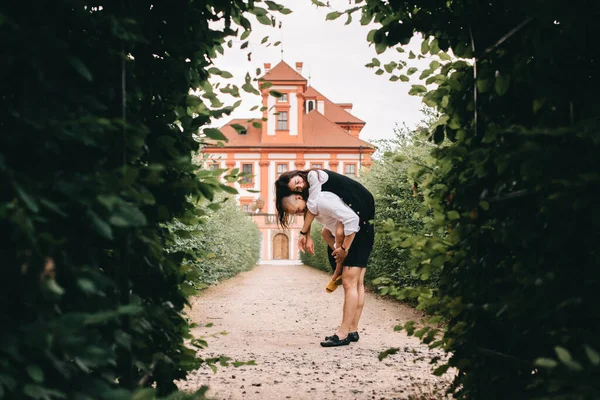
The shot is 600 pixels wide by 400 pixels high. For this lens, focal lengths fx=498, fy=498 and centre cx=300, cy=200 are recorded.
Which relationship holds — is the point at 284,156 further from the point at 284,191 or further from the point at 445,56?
the point at 445,56

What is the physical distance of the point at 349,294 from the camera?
522 centimetres

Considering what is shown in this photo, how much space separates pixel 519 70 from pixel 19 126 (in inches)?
64.0

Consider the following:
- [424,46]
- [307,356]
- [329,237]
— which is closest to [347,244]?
[329,237]

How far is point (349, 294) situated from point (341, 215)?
83cm

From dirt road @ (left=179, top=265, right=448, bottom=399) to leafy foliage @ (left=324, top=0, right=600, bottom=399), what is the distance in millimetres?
419

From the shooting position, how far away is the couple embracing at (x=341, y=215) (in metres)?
5.22

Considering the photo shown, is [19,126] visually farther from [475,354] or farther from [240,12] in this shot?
[475,354]

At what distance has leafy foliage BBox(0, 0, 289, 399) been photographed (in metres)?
1.25

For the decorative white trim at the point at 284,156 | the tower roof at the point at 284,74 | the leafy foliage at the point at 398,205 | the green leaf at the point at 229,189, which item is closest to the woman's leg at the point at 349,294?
the leafy foliage at the point at 398,205

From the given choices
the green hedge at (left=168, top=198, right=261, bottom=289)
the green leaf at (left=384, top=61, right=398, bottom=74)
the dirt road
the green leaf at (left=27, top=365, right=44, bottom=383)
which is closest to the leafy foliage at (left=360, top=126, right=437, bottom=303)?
the dirt road

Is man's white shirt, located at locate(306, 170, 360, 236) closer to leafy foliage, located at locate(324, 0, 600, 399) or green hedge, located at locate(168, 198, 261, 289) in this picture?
green hedge, located at locate(168, 198, 261, 289)

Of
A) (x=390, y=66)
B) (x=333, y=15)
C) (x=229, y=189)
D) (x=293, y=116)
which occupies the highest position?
(x=293, y=116)

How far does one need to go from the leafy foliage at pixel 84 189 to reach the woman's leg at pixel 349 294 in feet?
10.8

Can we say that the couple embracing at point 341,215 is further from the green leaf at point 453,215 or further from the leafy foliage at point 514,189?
the green leaf at point 453,215
